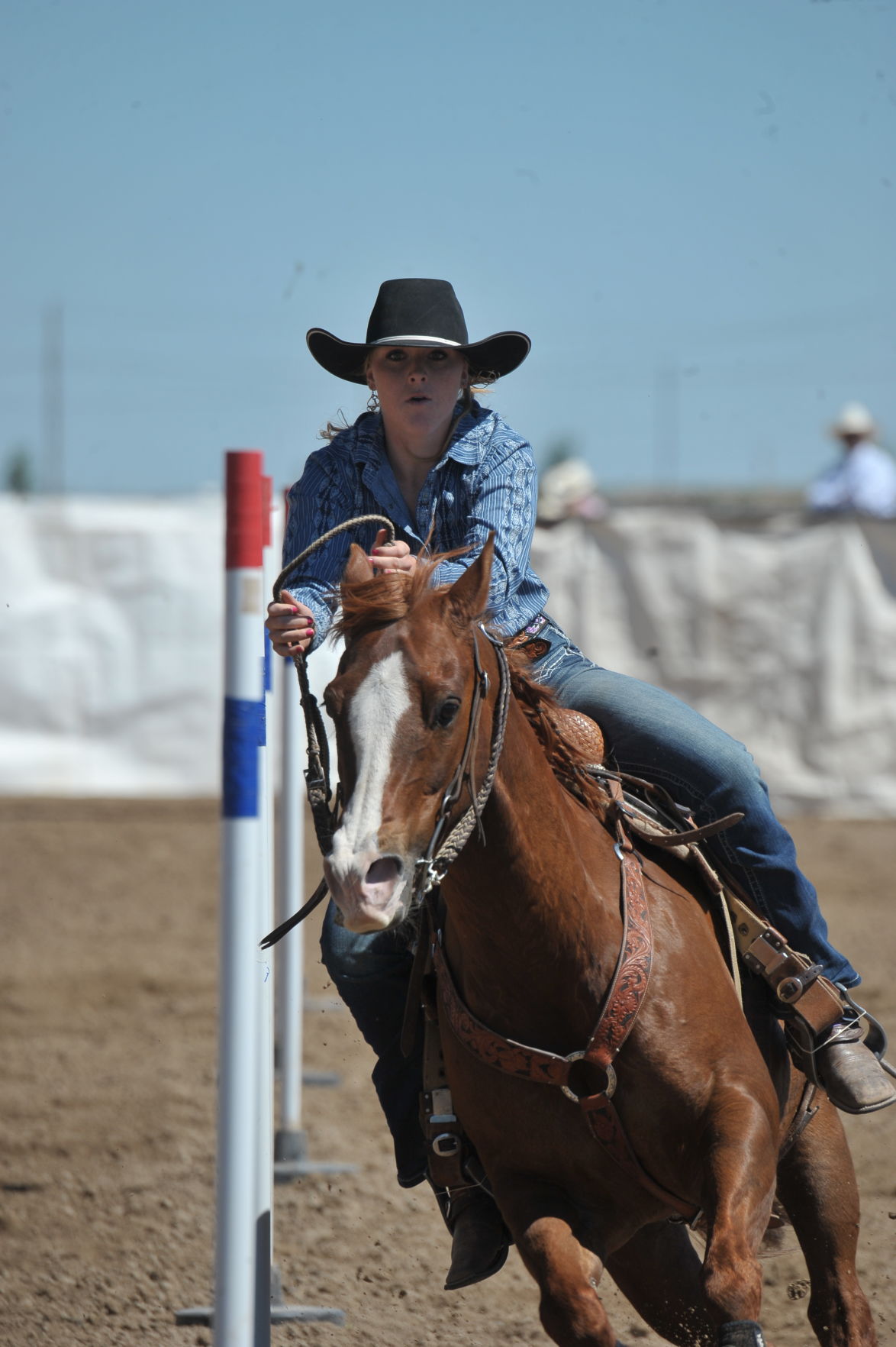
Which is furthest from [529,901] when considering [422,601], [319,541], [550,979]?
[319,541]

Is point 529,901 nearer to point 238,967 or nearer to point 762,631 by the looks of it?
point 238,967

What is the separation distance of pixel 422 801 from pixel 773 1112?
108cm

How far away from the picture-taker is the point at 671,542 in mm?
12469

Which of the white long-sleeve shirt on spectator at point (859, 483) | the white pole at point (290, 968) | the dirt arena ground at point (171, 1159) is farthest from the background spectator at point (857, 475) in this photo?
the white pole at point (290, 968)

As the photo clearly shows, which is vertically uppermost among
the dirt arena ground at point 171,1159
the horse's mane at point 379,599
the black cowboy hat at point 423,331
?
the black cowboy hat at point 423,331

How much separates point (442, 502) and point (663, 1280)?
5.97ft

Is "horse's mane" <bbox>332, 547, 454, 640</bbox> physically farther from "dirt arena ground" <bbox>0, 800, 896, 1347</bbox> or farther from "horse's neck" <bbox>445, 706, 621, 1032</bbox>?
"dirt arena ground" <bbox>0, 800, 896, 1347</bbox>

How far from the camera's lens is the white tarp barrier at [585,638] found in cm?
1212

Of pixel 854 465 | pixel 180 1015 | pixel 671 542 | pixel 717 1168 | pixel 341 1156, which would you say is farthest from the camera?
pixel 854 465

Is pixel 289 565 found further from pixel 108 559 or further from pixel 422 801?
pixel 108 559

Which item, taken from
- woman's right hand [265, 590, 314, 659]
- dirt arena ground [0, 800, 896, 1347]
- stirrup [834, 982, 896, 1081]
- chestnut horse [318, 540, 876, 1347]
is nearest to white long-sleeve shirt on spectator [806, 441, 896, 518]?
dirt arena ground [0, 800, 896, 1347]


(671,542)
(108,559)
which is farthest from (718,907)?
(108,559)

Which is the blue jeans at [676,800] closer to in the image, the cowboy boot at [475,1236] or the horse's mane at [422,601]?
Answer: the horse's mane at [422,601]

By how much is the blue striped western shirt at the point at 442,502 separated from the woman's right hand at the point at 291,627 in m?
0.22
